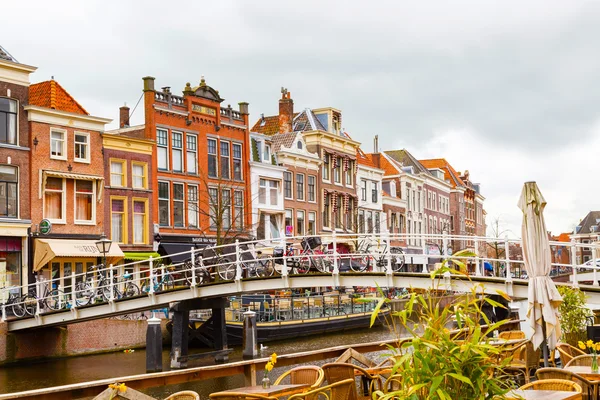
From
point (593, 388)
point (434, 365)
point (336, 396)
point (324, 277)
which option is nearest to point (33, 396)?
point (336, 396)

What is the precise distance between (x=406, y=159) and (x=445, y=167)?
34.3ft

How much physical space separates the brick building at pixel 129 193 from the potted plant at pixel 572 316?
21732 mm

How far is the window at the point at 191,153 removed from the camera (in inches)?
1532

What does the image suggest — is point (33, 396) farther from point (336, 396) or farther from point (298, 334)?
point (298, 334)

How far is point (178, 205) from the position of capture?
38031 millimetres

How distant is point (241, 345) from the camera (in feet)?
103

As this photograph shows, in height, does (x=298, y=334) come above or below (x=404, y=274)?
below

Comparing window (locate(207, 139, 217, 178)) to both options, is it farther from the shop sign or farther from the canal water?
the canal water

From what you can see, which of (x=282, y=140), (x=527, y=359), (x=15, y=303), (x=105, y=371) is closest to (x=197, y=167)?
(x=282, y=140)

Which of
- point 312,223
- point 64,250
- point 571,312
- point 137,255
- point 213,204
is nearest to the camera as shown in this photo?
point 571,312

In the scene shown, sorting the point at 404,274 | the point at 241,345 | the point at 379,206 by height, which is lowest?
the point at 241,345

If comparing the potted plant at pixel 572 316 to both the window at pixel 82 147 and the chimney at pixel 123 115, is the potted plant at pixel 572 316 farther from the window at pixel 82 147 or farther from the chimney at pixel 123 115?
the chimney at pixel 123 115

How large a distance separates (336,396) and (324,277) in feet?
40.9

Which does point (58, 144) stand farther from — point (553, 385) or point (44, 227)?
point (553, 385)
